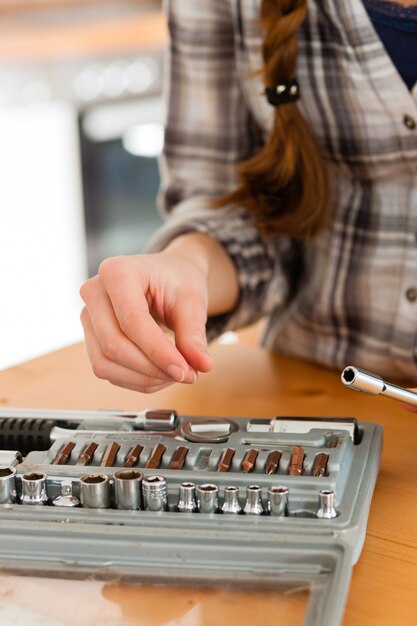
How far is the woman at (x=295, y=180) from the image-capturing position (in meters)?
0.65

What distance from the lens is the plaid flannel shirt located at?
0.68 m

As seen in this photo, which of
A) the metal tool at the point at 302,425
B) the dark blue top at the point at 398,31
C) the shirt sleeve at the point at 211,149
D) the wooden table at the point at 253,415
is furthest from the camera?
the shirt sleeve at the point at 211,149

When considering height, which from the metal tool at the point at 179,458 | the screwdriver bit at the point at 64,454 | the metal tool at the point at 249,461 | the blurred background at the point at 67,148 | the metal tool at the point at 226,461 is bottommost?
the blurred background at the point at 67,148

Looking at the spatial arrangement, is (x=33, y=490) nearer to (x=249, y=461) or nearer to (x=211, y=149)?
(x=249, y=461)

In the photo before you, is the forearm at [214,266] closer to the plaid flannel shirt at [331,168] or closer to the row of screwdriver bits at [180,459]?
the plaid flannel shirt at [331,168]

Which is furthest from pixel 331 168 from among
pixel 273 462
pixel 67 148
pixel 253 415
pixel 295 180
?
pixel 67 148

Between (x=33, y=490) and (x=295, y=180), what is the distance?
0.36m

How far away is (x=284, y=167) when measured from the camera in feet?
2.29

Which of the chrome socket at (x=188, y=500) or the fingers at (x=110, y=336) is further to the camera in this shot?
the fingers at (x=110, y=336)

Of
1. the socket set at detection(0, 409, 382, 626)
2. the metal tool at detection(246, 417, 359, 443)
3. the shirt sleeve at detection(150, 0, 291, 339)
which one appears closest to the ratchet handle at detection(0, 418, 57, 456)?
the socket set at detection(0, 409, 382, 626)

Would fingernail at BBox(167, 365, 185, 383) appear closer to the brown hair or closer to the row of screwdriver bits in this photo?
the row of screwdriver bits

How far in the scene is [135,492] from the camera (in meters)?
0.43

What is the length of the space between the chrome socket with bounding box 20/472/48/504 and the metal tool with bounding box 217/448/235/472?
0.27ft

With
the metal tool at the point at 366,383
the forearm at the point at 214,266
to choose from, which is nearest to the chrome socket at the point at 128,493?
the metal tool at the point at 366,383
